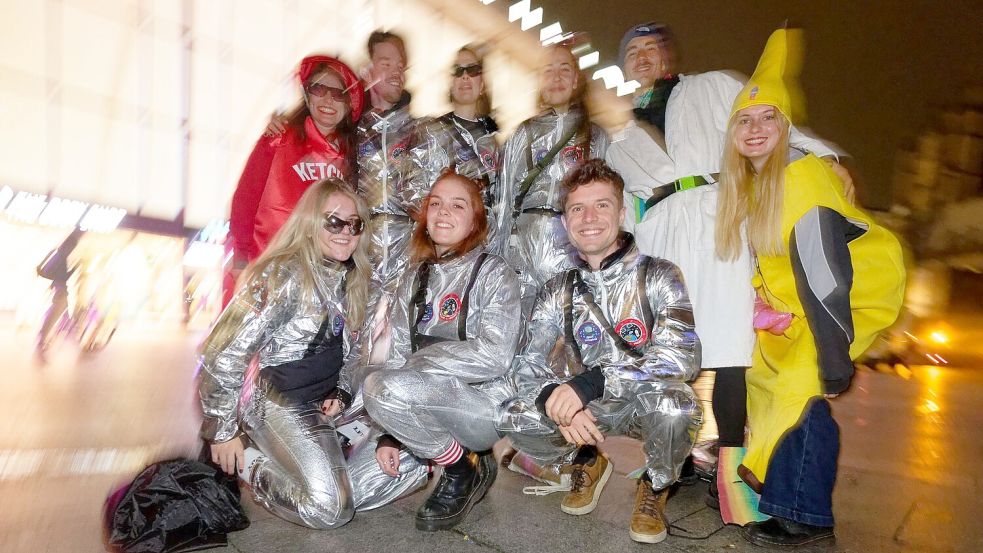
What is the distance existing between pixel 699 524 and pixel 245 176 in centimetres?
290

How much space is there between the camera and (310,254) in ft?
9.82

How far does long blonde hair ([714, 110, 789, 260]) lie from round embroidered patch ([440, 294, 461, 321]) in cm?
120

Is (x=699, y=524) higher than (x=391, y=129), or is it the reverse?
(x=391, y=129)

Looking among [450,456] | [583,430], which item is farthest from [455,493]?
[583,430]

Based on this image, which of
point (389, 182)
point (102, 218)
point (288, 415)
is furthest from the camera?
point (102, 218)

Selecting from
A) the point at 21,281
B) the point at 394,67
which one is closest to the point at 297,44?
the point at 21,281

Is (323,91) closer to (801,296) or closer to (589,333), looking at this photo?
(589,333)

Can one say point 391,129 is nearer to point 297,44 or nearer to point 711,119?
point 711,119

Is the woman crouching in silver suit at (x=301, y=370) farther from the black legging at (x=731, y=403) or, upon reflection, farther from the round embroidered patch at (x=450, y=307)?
the black legging at (x=731, y=403)

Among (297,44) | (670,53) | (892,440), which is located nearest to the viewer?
(670,53)

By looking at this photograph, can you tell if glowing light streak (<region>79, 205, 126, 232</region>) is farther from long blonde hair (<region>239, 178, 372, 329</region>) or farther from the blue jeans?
the blue jeans

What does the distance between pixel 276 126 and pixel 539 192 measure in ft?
5.13

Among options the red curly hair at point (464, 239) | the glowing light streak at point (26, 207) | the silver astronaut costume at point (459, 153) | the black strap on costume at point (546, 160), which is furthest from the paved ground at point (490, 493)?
the glowing light streak at point (26, 207)

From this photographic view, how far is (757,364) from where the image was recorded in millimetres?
2822
